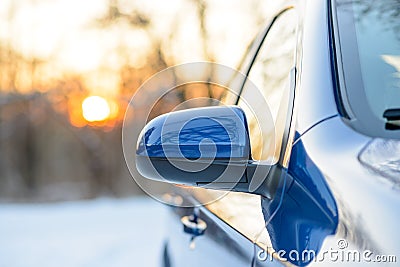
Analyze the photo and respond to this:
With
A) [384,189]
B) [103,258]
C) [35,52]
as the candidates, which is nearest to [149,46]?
[35,52]

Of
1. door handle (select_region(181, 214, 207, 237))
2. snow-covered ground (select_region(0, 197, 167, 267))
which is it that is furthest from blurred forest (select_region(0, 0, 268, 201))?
door handle (select_region(181, 214, 207, 237))

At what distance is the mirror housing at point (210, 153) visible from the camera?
4.00 ft

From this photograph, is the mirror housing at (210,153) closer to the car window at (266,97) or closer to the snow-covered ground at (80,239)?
the car window at (266,97)

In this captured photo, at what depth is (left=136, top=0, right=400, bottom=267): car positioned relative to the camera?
981 mm

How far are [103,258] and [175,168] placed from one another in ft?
13.7

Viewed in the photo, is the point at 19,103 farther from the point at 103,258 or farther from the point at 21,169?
the point at 103,258

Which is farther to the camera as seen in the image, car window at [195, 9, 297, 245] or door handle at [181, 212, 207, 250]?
door handle at [181, 212, 207, 250]

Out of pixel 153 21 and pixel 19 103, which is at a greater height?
pixel 153 21

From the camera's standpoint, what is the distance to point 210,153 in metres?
1.24

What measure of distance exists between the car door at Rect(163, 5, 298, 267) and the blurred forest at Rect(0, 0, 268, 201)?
12.9 meters

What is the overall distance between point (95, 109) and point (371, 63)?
64.8ft

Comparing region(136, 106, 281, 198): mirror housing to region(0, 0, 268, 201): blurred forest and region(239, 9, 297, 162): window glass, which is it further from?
region(0, 0, 268, 201): blurred forest

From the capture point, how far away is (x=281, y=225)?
1.14 meters

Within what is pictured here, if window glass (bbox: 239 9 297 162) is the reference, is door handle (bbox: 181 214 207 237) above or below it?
below
